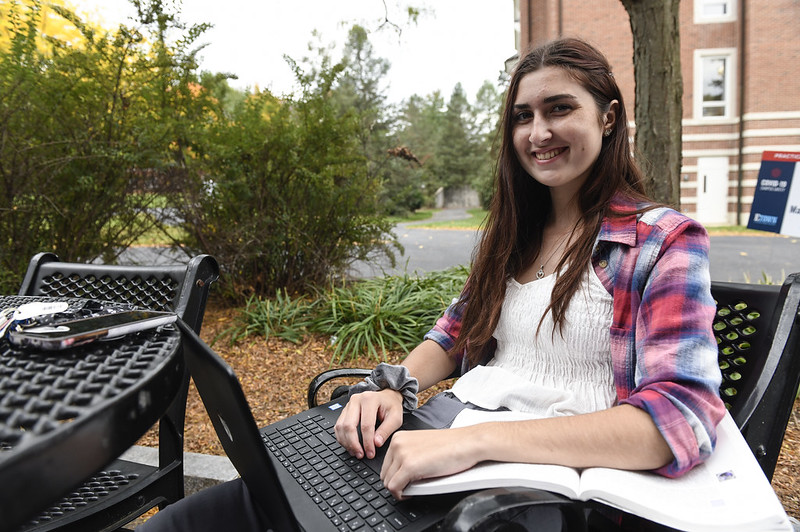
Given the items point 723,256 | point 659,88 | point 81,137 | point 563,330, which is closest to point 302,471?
point 563,330

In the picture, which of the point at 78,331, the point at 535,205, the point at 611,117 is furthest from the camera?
the point at 535,205

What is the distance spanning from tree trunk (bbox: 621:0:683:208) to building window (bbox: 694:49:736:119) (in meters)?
16.1

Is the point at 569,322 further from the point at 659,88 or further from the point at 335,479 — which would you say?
the point at 659,88

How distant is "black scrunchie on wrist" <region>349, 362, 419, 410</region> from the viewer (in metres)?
1.41

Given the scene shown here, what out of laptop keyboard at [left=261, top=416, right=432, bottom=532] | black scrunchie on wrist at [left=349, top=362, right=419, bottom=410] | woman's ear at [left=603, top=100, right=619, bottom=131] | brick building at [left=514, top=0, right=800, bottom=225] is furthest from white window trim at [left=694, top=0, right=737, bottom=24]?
laptop keyboard at [left=261, top=416, right=432, bottom=532]

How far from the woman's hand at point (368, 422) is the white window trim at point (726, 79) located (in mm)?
19229

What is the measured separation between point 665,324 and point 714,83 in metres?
19.7

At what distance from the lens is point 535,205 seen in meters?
1.75

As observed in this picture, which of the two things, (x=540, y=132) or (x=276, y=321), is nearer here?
(x=540, y=132)

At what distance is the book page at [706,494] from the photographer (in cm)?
81

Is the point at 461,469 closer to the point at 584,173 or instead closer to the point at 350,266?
the point at 584,173

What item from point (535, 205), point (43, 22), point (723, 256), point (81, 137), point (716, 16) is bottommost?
point (723, 256)

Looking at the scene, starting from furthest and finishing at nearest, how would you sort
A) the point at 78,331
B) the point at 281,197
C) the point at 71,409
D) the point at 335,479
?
the point at 281,197 < the point at 335,479 < the point at 78,331 < the point at 71,409

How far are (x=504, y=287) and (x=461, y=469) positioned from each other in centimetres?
73
